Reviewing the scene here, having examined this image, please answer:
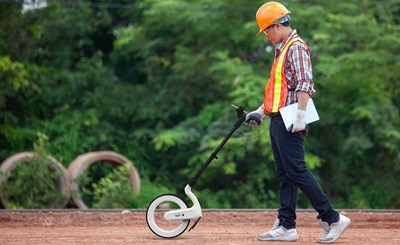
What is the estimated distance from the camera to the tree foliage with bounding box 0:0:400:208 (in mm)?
18641

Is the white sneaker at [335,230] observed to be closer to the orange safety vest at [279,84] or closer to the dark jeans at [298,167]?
the dark jeans at [298,167]

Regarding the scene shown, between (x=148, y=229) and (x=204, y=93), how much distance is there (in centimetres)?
1087

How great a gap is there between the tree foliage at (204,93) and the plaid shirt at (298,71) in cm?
949

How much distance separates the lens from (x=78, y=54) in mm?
22547

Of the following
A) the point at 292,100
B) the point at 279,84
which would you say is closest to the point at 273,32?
the point at 279,84

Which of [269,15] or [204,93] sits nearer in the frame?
[269,15]

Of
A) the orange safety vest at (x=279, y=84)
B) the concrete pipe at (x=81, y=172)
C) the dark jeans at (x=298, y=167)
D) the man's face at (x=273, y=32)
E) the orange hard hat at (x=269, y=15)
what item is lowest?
the concrete pipe at (x=81, y=172)

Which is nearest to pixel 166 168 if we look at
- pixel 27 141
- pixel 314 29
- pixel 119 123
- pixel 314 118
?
pixel 119 123

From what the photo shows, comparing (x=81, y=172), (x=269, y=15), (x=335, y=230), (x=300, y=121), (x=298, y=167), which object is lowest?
(x=81, y=172)

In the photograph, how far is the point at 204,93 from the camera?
20422mm

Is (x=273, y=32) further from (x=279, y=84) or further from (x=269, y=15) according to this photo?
(x=279, y=84)

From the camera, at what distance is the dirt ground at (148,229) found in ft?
28.0

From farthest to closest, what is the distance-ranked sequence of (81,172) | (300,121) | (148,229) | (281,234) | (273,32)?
(81,172) < (148,229) < (281,234) < (273,32) < (300,121)

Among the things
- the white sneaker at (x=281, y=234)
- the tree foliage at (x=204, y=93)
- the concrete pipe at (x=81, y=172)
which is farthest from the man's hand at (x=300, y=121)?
the concrete pipe at (x=81, y=172)
